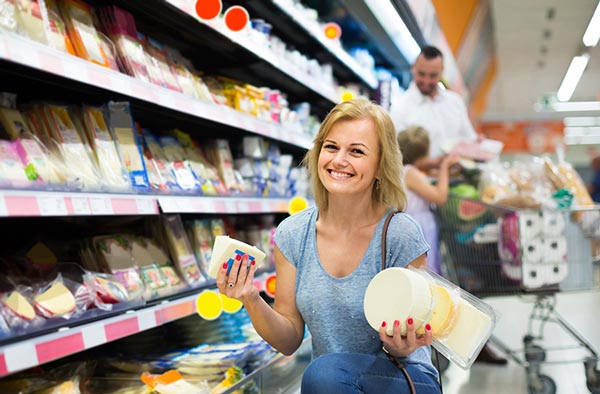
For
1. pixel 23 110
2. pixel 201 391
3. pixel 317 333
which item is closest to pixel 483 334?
pixel 317 333

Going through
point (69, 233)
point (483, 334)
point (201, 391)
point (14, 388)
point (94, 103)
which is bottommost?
point (201, 391)

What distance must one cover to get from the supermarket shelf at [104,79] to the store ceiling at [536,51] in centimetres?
840

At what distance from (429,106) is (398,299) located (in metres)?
3.04

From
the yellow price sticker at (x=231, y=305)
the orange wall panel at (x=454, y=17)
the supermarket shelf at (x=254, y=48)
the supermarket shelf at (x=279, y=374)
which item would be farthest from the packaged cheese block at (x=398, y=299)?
the orange wall panel at (x=454, y=17)

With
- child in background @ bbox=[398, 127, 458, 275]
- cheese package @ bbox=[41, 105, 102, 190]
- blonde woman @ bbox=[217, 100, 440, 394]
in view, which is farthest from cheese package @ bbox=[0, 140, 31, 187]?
child in background @ bbox=[398, 127, 458, 275]

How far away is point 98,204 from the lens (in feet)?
5.87

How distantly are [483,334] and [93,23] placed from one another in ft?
5.43

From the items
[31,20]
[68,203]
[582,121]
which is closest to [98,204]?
[68,203]

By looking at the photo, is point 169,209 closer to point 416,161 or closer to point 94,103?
point 94,103

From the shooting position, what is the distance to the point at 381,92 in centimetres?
531

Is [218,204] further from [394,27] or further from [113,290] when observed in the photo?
[394,27]

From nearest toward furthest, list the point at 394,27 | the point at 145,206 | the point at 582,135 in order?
the point at 145,206 < the point at 394,27 < the point at 582,135

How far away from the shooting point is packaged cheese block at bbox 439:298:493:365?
1.48 meters

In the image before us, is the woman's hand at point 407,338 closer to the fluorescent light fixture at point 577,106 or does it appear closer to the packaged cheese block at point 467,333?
the packaged cheese block at point 467,333
